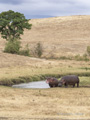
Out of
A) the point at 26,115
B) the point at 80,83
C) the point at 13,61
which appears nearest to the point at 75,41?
the point at 13,61

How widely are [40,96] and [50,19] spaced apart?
90.0 meters

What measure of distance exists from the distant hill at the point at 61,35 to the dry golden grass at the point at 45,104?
4584 centimetres

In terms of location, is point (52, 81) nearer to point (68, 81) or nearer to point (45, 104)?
point (68, 81)

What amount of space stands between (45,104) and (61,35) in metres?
74.5

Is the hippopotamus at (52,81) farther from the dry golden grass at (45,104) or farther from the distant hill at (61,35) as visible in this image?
the distant hill at (61,35)

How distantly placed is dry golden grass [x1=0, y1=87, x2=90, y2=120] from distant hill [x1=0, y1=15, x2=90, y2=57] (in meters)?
45.8

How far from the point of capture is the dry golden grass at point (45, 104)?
1485 centimetres

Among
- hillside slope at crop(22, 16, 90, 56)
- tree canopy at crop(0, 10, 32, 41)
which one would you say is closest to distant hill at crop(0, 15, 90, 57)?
hillside slope at crop(22, 16, 90, 56)

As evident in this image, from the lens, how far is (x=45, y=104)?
1772 centimetres

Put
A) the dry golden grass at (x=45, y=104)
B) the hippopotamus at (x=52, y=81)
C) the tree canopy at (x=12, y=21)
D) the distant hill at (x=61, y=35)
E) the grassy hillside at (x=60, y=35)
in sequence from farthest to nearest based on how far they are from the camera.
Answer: the distant hill at (x=61, y=35) → the grassy hillside at (x=60, y=35) → the tree canopy at (x=12, y=21) → the hippopotamus at (x=52, y=81) → the dry golden grass at (x=45, y=104)

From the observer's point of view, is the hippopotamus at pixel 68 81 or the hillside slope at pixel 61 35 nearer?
the hippopotamus at pixel 68 81

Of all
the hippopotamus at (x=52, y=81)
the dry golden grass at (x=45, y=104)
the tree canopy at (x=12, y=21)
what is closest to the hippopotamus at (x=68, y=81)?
the hippopotamus at (x=52, y=81)

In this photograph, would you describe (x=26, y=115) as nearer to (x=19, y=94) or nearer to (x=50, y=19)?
(x=19, y=94)

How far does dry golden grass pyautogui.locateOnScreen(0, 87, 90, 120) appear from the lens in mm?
14852
